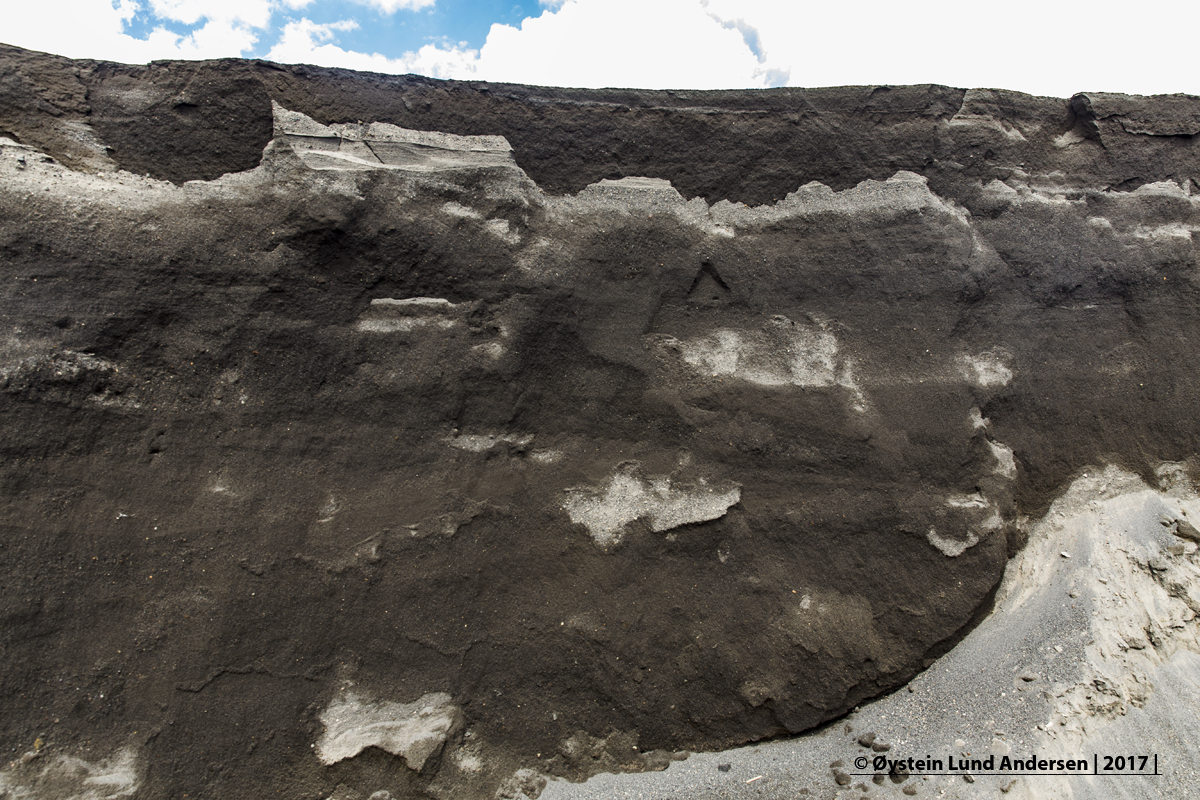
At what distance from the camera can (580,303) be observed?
2801 millimetres

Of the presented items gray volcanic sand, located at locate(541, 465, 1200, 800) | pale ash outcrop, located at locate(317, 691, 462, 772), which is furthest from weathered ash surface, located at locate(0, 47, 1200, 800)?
gray volcanic sand, located at locate(541, 465, 1200, 800)

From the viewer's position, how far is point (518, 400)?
2705 mm

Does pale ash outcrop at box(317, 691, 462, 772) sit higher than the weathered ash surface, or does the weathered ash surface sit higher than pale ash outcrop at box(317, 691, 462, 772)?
the weathered ash surface

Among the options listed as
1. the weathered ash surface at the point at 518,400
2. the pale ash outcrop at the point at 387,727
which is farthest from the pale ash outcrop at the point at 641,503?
the pale ash outcrop at the point at 387,727

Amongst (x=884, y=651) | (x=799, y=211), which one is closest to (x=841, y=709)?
(x=884, y=651)

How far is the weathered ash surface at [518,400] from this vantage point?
227 cm

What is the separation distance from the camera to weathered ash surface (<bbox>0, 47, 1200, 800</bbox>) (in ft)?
7.44

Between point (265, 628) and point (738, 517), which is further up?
point (738, 517)

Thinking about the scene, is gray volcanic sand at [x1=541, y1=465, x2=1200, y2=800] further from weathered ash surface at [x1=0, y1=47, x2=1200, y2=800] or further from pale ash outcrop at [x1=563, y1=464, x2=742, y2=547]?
pale ash outcrop at [x1=563, y1=464, x2=742, y2=547]

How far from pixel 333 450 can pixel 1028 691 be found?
3152 mm

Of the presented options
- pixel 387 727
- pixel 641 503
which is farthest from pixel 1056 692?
pixel 387 727

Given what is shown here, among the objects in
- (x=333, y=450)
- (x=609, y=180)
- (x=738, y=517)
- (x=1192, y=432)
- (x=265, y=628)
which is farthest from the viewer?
(x=1192, y=432)

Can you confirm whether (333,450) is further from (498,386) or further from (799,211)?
(799,211)

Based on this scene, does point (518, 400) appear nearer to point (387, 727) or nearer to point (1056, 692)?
point (387, 727)
